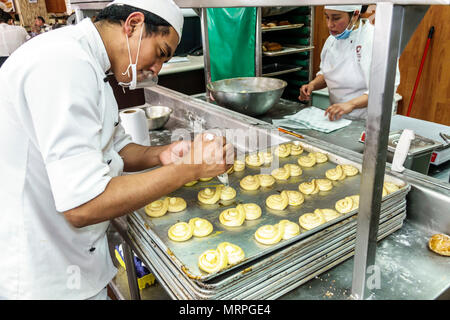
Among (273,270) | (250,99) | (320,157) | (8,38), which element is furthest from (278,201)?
(8,38)

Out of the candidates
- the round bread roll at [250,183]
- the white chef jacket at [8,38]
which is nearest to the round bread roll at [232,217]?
the round bread roll at [250,183]

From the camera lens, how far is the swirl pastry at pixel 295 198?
1.46 meters

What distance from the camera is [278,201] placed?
1447 mm

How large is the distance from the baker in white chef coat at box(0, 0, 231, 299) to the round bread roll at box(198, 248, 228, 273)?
0.28 meters

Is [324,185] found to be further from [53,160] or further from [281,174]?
[53,160]

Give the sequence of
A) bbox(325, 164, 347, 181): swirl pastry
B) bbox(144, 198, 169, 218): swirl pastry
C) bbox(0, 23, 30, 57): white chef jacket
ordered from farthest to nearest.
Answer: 1. bbox(0, 23, 30, 57): white chef jacket
2. bbox(325, 164, 347, 181): swirl pastry
3. bbox(144, 198, 169, 218): swirl pastry

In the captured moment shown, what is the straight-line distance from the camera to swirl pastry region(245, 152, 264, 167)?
1.85m

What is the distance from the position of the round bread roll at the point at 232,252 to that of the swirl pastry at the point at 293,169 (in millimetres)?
676

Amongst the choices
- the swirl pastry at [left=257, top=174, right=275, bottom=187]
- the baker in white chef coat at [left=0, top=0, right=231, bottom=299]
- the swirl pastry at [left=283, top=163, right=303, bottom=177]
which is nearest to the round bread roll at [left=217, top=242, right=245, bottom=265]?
the baker in white chef coat at [left=0, top=0, right=231, bottom=299]

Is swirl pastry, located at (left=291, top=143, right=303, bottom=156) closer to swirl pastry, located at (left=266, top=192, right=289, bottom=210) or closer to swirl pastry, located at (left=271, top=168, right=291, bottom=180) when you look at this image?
swirl pastry, located at (left=271, top=168, right=291, bottom=180)

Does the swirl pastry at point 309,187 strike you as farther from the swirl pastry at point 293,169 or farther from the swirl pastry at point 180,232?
the swirl pastry at point 180,232
